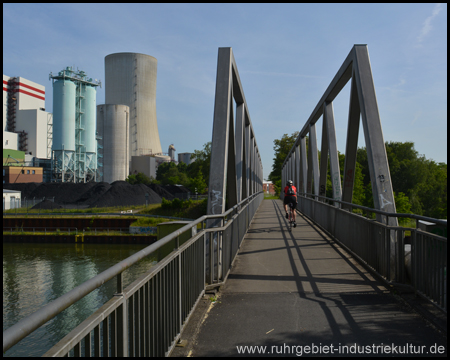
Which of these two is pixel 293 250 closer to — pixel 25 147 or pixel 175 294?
pixel 175 294

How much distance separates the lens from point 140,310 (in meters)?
2.47

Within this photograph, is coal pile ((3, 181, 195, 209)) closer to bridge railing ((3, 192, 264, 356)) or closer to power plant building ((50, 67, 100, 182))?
power plant building ((50, 67, 100, 182))

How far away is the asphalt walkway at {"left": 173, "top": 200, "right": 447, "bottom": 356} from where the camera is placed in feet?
10.5

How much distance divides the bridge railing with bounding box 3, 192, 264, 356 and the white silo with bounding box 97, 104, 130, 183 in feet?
297

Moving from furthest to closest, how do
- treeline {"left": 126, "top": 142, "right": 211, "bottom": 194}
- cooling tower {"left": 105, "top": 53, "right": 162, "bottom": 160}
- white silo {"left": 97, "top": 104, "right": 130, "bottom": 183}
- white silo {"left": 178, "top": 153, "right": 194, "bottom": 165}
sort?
1. white silo {"left": 178, "top": 153, "right": 194, "bottom": 165}
2. treeline {"left": 126, "top": 142, "right": 211, "bottom": 194}
3. white silo {"left": 97, "top": 104, "right": 130, "bottom": 183}
4. cooling tower {"left": 105, "top": 53, "right": 162, "bottom": 160}

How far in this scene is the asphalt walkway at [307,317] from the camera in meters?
3.19

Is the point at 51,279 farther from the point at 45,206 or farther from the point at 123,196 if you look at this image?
the point at 123,196

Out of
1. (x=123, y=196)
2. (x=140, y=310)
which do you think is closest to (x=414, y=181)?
(x=123, y=196)

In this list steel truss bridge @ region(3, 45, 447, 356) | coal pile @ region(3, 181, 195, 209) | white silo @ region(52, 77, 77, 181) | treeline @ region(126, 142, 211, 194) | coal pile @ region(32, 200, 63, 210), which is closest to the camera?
steel truss bridge @ region(3, 45, 447, 356)

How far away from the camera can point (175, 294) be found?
131 inches

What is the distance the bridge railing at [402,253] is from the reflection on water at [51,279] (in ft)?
38.1

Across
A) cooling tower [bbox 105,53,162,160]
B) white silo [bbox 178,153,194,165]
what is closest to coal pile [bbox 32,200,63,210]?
cooling tower [bbox 105,53,162,160]

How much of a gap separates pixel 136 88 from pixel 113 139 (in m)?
14.3

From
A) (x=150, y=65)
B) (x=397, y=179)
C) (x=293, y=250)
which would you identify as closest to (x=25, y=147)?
(x=150, y=65)
